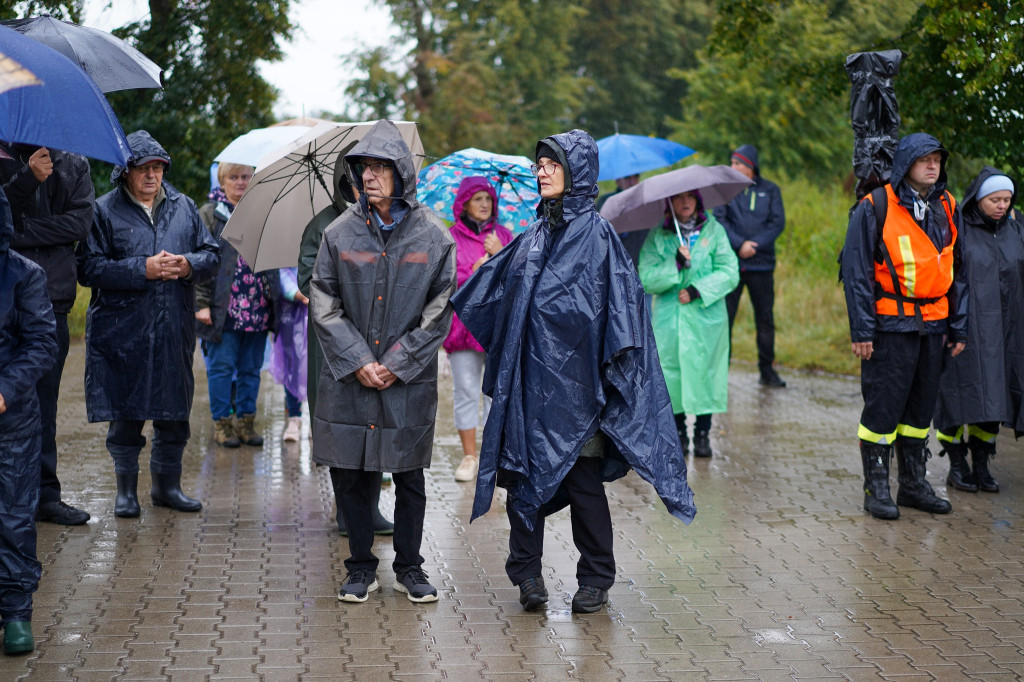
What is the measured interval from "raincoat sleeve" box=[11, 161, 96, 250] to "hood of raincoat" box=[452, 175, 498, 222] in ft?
7.78

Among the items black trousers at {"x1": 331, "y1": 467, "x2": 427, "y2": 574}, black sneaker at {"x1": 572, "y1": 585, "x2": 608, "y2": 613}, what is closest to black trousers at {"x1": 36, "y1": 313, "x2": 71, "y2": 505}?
black trousers at {"x1": 331, "y1": 467, "x2": 427, "y2": 574}

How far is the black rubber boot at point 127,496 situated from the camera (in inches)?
278

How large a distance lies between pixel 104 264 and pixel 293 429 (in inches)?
122

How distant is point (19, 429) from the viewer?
4.85 m

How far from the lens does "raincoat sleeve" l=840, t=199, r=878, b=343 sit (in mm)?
7055

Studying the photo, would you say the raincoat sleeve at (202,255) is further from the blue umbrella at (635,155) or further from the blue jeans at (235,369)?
the blue umbrella at (635,155)

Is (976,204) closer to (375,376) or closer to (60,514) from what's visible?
(375,376)

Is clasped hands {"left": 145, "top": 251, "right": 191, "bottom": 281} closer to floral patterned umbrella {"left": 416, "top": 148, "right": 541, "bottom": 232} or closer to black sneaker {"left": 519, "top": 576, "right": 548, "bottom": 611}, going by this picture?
floral patterned umbrella {"left": 416, "top": 148, "right": 541, "bottom": 232}

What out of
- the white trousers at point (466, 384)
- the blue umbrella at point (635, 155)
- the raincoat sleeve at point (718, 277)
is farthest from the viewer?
the blue umbrella at point (635, 155)

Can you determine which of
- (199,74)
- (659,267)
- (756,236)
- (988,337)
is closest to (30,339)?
(659,267)

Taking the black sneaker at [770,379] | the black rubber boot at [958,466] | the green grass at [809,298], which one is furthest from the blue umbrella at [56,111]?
the green grass at [809,298]

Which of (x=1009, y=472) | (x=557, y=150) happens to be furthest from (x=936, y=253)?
(x=557, y=150)

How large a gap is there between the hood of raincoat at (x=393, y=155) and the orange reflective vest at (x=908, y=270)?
302 cm

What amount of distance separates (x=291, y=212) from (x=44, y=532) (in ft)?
7.57
